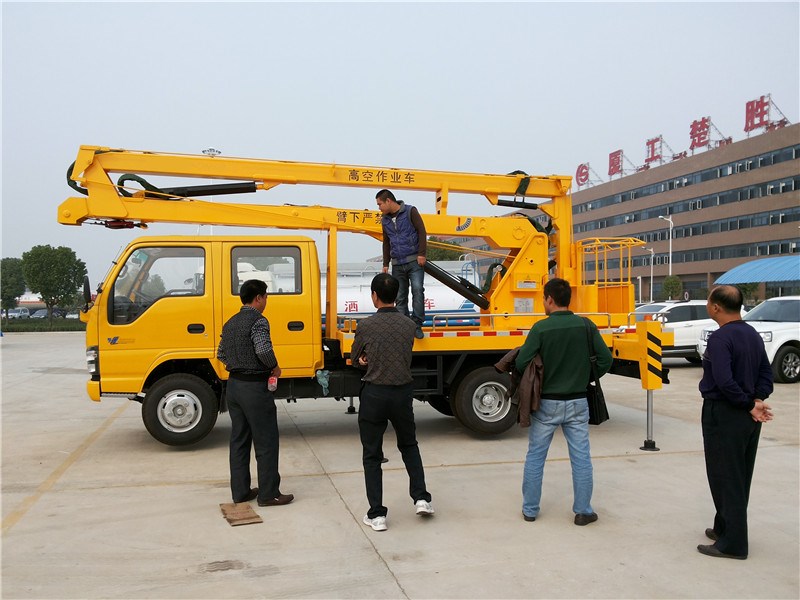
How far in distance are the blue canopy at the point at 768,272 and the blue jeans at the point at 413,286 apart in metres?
25.2

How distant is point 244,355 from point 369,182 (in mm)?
3899

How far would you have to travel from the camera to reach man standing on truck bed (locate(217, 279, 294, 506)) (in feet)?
17.3

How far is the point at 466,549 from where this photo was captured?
4.35m

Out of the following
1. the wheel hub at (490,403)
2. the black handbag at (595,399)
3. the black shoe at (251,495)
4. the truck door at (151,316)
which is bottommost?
the black shoe at (251,495)

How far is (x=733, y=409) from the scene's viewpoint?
412cm

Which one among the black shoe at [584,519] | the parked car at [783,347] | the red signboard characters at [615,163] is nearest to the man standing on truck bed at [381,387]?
the black shoe at [584,519]

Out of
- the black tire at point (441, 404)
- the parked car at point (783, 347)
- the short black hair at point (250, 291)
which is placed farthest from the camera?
the parked car at point (783, 347)

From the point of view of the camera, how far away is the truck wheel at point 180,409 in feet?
23.5

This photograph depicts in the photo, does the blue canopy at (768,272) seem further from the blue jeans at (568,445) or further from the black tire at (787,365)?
the blue jeans at (568,445)

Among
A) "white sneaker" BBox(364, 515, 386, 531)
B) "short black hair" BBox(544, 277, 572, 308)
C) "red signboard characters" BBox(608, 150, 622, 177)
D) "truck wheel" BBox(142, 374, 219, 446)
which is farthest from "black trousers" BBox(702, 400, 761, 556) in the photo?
"red signboard characters" BBox(608, 150, 622, 177)

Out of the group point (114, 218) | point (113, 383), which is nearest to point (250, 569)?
point (113, 383)

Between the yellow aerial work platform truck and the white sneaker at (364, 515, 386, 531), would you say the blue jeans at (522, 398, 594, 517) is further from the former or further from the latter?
the yellow aerial work platform truck

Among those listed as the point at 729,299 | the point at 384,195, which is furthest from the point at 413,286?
the point at 729,299

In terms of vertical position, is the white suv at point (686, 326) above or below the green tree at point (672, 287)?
Answer: below
